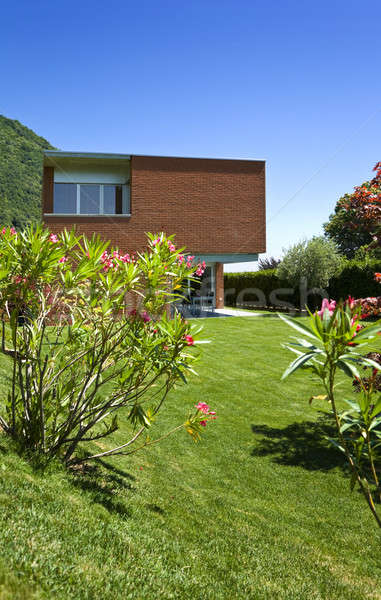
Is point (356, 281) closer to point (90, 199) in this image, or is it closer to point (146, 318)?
point (90, 199)

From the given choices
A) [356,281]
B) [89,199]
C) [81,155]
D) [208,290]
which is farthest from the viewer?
[208,290]

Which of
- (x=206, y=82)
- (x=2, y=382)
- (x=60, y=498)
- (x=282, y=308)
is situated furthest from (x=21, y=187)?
(x=60, y=498)

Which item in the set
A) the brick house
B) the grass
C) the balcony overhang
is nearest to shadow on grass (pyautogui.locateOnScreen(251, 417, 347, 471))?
the grass

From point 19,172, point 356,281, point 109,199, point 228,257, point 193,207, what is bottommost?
point 356,281

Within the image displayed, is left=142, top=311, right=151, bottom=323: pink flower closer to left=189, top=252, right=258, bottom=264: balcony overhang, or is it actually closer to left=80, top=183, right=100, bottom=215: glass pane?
left=189, top=252, right=258, bottom=264: balcony overhang

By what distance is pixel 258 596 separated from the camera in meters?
2.79

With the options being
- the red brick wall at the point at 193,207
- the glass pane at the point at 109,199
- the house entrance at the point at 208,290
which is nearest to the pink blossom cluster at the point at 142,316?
the red brick wall at the point at 193,207

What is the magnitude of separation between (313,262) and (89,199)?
15.2 meters

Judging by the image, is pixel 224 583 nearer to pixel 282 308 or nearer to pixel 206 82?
pixel 206 82

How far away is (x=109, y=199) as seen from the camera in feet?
71.3

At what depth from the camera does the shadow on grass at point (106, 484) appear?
3570mm

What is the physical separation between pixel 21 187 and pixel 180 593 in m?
70.6

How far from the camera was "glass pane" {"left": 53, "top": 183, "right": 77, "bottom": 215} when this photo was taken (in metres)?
20.8

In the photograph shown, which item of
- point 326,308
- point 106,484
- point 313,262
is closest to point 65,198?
point 313,262
